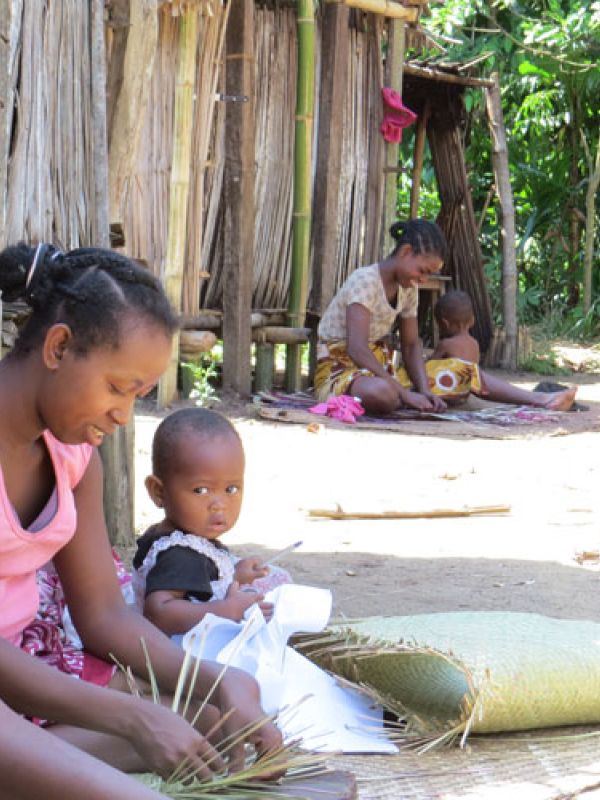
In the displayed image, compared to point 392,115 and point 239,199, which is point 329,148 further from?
point 239,199

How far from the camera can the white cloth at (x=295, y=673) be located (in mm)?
2596

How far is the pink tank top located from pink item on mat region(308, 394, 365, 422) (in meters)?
4.86

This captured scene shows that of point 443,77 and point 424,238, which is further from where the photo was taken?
point 443,77

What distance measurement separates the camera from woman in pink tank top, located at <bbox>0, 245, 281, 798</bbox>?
1.99 metres

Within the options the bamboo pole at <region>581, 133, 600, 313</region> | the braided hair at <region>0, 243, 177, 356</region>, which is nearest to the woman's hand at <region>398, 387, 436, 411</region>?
the bamboo pole at <region>581, 133, 600, 313</region>

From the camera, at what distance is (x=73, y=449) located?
2.31m

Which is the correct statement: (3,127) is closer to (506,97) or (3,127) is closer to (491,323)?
(491,323)

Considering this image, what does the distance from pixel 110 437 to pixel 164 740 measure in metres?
2.09

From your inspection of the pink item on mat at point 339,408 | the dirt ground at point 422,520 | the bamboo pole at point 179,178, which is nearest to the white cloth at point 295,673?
the dirt ground at point 422,520

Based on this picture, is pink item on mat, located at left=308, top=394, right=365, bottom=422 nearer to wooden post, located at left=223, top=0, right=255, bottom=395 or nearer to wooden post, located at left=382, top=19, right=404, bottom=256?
wooden post, located at left=223, top=0, right=255, bottom=395

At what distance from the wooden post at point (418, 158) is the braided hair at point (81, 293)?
823 cm

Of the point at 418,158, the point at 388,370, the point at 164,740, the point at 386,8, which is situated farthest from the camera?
the point at 418,158

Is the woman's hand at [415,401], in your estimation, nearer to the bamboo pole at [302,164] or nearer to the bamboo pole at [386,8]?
the bamboo pole at [302,164]

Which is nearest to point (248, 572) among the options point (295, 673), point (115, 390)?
point (295, 673)
